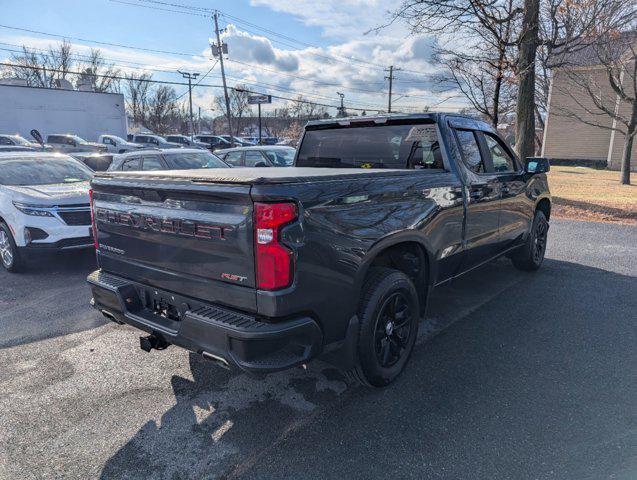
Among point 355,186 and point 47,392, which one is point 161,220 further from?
point 47,392

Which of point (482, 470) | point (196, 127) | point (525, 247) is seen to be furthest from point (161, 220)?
point (196, 127)

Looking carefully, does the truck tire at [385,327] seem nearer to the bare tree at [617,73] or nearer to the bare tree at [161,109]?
the bare tree at [617,73]

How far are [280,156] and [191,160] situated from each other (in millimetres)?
3525

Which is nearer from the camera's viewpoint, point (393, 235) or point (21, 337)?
point (393, 235)

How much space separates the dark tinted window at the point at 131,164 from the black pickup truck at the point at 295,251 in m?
6.19

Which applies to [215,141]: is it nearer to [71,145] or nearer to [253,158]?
[71,145]

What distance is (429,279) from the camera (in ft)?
11.9

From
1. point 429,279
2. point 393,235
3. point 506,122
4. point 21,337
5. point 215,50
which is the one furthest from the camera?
point 506,122

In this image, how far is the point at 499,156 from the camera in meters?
4.90

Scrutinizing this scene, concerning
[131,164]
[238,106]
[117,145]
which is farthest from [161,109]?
[131,164]

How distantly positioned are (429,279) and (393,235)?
2.59 feet

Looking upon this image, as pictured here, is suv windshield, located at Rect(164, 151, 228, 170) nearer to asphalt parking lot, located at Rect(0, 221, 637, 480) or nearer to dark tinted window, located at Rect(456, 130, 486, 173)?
asphalt parking lot, located at Rect(0, 221, 637, 480)

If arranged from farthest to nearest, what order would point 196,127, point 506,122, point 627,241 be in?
point 196,127 < point 506,122 < point 627,241

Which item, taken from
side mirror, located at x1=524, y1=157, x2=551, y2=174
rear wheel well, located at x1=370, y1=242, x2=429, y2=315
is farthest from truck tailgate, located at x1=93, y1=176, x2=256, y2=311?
side mirror, located at x1=524, y1=157, x2=551, y2=174
